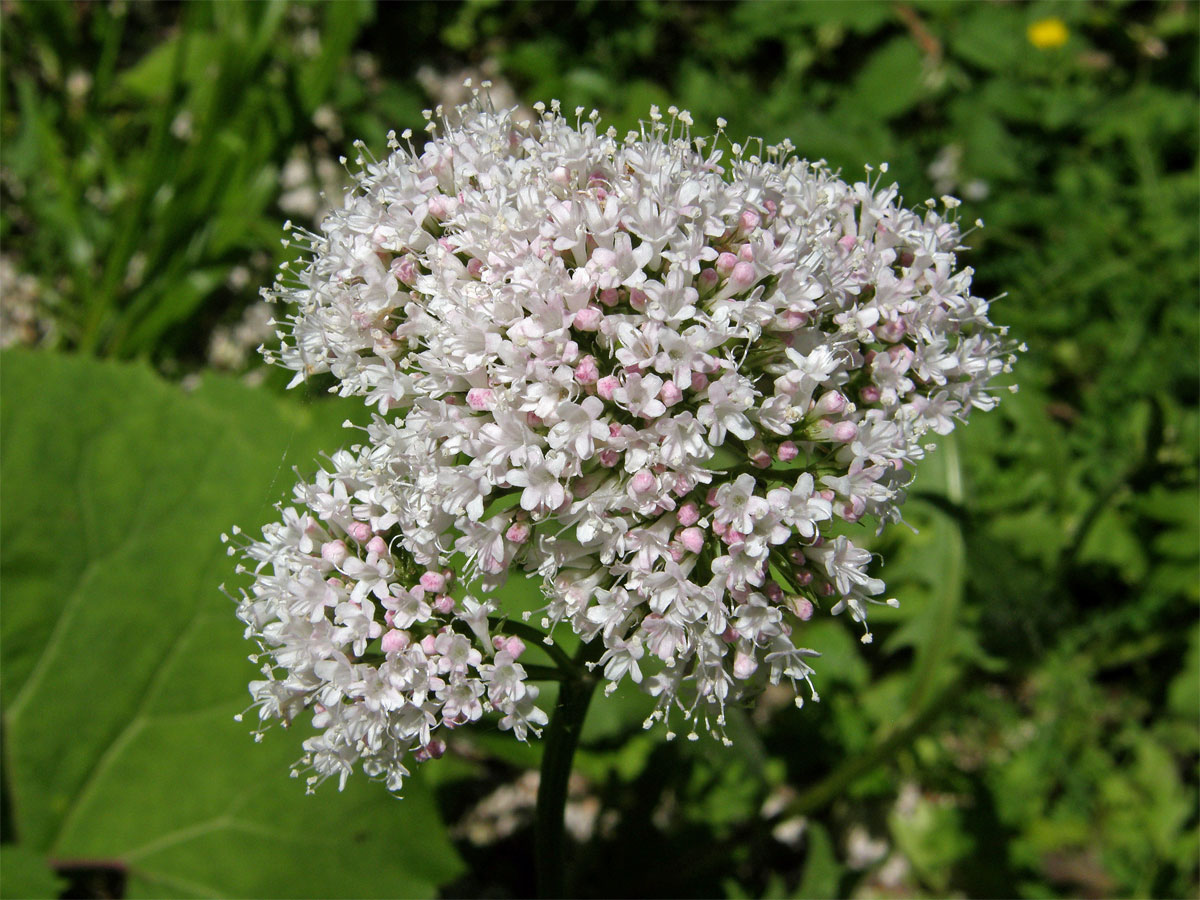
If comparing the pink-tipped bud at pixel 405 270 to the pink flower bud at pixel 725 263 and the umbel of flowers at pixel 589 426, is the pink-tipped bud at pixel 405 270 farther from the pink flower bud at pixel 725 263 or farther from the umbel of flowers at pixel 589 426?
the pink flower bud at pixel 725 263

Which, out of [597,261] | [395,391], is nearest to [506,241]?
[597,261]

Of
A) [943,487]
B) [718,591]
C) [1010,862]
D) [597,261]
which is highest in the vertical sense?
[943,487]

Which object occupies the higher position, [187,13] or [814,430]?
[187,13]

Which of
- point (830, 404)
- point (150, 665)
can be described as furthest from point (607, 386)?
point (150, 665)

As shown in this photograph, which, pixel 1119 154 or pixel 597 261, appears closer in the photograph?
pixel 597 261

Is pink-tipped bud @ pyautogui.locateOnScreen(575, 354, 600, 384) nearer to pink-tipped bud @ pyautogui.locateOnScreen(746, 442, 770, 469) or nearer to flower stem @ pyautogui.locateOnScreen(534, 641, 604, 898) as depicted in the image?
pink-tipped bud @ pyautogui.locateOnScreen(746, 442, 770, 469)

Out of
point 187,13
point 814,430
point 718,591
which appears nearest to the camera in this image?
point 718,591

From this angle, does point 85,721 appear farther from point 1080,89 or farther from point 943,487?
point 1080,89
